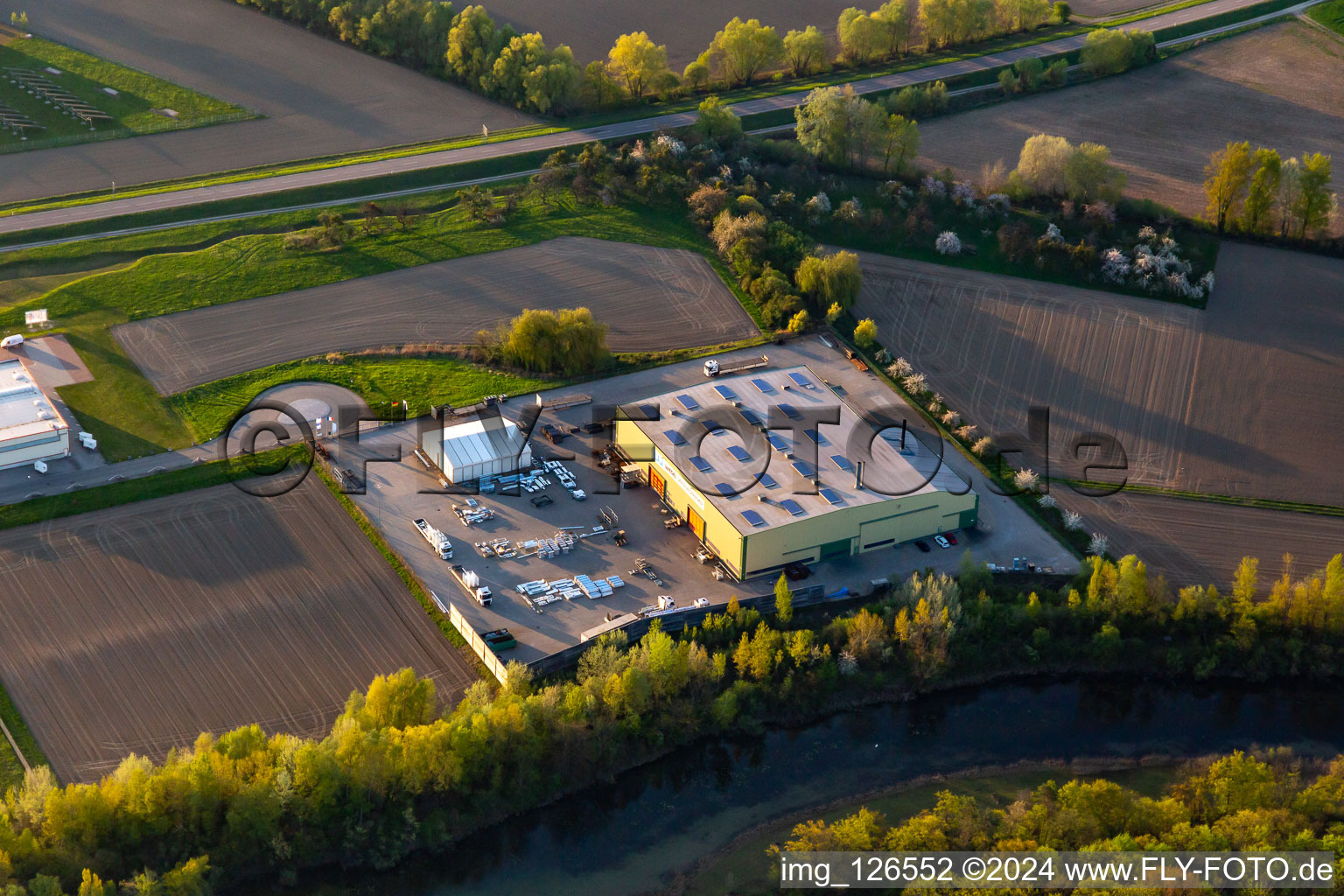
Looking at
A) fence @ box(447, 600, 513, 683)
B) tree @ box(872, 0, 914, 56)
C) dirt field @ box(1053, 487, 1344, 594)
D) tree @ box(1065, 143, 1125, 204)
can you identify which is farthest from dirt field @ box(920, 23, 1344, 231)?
fence @ box(447, 600, 513, 683)

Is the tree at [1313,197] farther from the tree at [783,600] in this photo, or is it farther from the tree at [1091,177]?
the tree at [783,600]

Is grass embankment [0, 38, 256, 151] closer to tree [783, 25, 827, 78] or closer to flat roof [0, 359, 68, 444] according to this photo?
flat roof [0, 359, 68, 444]

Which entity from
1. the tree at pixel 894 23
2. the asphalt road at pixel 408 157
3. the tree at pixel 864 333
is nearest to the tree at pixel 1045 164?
the asphalt road at pixel 408 157

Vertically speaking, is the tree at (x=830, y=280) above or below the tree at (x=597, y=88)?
below

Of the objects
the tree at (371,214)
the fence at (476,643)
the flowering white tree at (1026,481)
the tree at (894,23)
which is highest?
the tree at (894,23)

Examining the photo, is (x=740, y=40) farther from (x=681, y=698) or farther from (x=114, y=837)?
(x=114, y=837)

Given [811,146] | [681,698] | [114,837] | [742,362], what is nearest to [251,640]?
[114,837]

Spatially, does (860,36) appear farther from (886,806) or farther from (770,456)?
(886,806)
